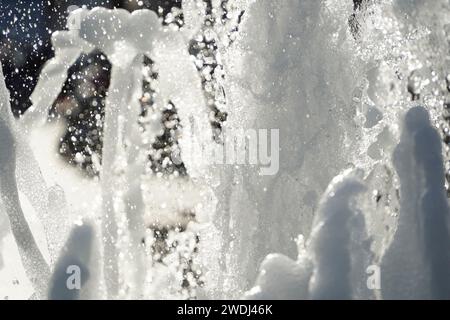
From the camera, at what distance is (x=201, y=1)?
7.20m

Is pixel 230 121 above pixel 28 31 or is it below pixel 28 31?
below

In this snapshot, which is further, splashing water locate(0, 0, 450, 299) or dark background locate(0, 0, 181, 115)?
dark background locate(0, 0, 181, 115)

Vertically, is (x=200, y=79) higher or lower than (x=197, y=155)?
higher

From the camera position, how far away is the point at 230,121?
6000 millimetres

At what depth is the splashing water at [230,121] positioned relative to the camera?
5266mm

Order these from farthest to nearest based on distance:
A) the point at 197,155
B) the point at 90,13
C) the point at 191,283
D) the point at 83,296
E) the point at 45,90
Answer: the point at 45,90 → the point at 197,155 → the point at 90,13 → the point at 191,283 → the point at 83,296

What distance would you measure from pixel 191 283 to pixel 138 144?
1.12 metres

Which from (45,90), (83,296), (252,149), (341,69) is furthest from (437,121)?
(83,296)

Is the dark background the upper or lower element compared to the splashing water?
upper

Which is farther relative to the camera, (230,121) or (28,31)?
Result: (28,31)

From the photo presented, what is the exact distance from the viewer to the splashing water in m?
5.27

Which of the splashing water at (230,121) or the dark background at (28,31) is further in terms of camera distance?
the dark background at (28,31)

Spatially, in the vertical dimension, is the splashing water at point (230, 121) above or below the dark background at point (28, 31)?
below

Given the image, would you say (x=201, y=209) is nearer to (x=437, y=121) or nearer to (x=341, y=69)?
(x=341, y=69)
